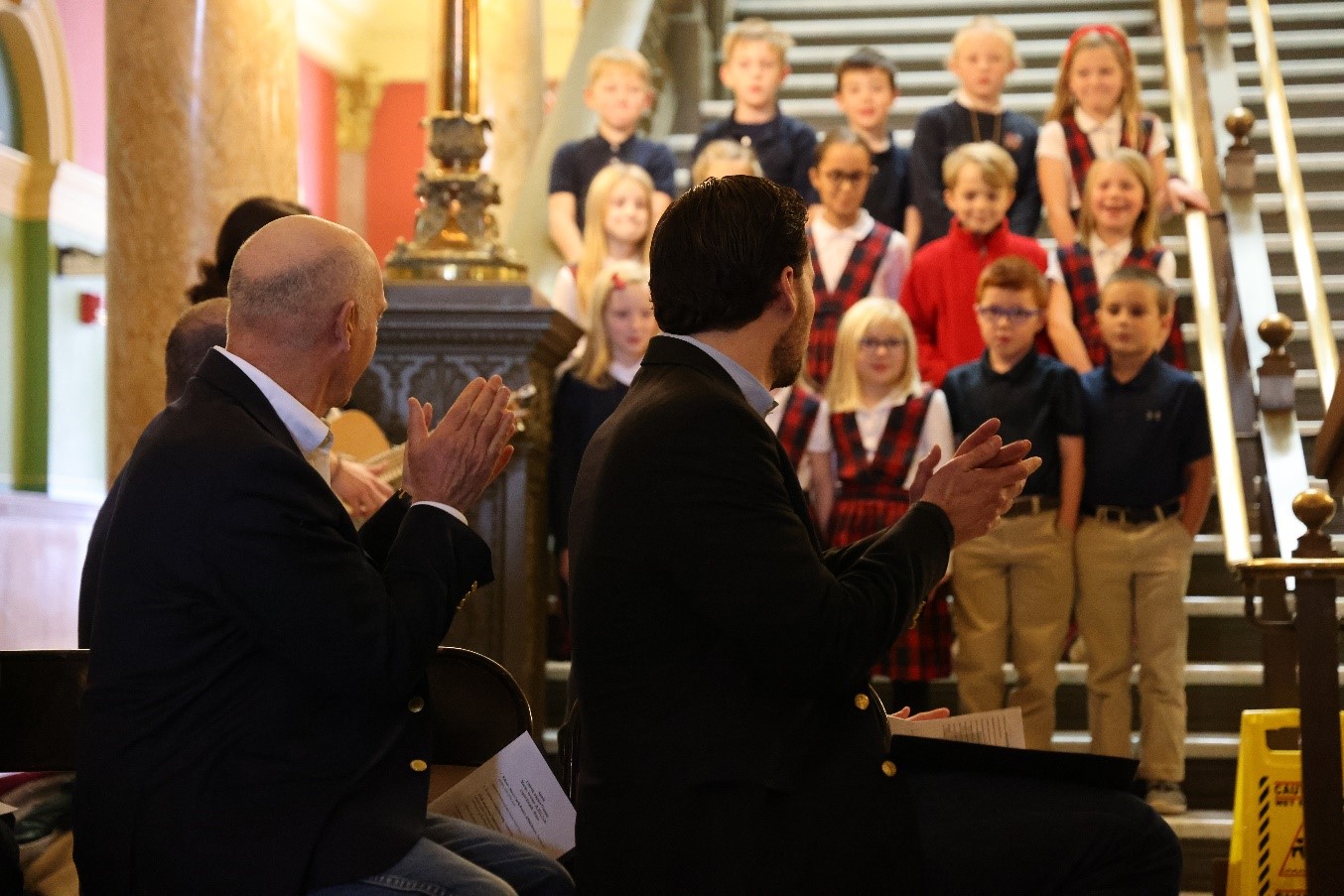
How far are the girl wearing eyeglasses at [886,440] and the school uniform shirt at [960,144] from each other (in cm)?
172

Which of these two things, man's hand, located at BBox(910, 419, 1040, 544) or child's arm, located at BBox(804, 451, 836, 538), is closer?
man's hand, located at BBox(910, 419, 1040, 544)

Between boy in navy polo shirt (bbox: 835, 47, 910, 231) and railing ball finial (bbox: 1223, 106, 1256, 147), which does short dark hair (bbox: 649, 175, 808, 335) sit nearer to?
railing ball finial (bbox: 1223, 106, 1256, 147)

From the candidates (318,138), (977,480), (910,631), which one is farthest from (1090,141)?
(318,138)

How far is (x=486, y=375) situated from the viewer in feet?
16.0

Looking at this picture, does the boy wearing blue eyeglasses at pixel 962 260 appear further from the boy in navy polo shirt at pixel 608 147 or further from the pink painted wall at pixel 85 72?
the pink painted wall at pixel 85 72

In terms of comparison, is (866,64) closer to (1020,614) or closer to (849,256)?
(849,256)

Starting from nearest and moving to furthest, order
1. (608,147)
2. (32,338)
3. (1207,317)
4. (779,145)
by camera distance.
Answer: (1207,317), (608,147), (779,145), (32,338)

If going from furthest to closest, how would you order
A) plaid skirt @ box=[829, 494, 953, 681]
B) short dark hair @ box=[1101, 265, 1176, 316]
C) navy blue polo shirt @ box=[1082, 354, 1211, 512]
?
short dark hair @ box=[1101, 265, 1176, 316], navy blue polo shirt @ box=[1082, 354, 1211, 512], plaid skirt @ box=[829, 494, 953, 681]

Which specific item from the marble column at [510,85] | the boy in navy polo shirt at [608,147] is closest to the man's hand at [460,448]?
the boy in navy polo shirt at [608,147]

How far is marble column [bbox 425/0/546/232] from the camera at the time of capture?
9.35m

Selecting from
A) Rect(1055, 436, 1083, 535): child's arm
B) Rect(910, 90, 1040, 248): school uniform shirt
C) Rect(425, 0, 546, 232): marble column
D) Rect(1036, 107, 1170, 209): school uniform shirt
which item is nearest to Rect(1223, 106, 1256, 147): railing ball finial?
Rect(1036, 107, 1170, 209): school uniform shirt

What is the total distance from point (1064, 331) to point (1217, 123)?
65.2 inches

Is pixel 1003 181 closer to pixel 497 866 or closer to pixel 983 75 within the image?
pixel 983 75

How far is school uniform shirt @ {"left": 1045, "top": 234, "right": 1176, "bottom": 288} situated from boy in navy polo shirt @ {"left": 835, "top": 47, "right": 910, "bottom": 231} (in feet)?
3.52
